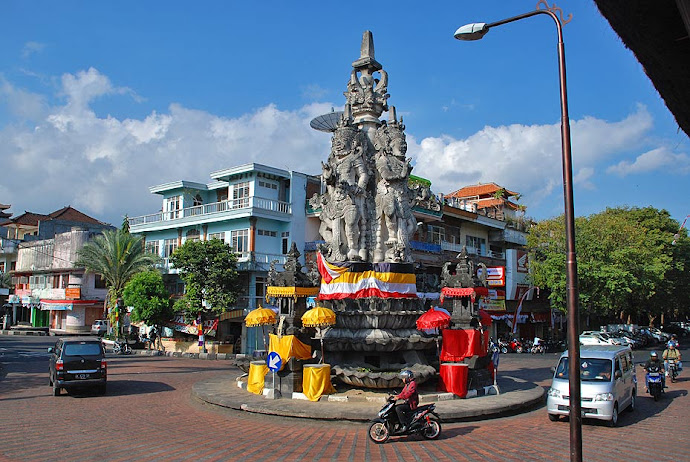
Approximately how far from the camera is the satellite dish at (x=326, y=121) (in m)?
32.0

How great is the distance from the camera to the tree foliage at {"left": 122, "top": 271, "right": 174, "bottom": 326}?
31.2 meters

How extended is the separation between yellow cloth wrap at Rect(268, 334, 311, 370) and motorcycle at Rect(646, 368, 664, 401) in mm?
10264

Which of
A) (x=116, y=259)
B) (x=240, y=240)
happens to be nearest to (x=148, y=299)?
(x=116, y=259)

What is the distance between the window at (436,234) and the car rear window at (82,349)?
29.5 meters

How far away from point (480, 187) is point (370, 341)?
52647 millimetres

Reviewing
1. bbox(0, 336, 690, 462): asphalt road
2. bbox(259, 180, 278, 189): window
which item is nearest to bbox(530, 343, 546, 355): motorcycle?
bbox(0, 336, 690, 462): asphalt road

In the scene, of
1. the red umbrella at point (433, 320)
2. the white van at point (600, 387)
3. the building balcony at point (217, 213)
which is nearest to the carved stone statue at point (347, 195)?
the red umbrella at point (433, 320)

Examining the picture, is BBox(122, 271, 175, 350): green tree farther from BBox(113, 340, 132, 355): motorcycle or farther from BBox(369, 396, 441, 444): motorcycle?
BBox(369, 396, 441, 444): motorcycle

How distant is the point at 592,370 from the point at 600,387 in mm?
1038

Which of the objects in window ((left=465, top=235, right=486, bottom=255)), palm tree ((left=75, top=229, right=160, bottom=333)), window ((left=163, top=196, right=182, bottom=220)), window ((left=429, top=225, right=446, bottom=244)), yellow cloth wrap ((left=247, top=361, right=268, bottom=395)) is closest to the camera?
yellow cloth wrap ((left=247, top=361, right=268, bottom=395))

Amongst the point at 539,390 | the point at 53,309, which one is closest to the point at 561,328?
the point at 539,390

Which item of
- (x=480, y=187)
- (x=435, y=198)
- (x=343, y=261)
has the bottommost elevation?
(x=343, y=261)

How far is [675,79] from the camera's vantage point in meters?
4.30

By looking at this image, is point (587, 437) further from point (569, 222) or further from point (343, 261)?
point (343, 261)
